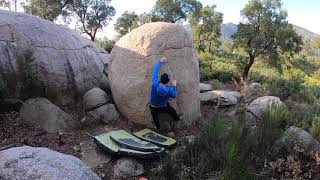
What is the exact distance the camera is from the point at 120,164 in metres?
6.63

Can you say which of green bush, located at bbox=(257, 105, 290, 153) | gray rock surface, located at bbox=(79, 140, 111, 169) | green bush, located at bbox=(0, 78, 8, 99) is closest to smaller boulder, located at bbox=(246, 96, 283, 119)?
green bush, located at bbox=(257, 105, 290, 153)

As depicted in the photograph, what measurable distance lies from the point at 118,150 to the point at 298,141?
3.35 metres

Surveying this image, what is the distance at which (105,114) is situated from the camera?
28.5ft

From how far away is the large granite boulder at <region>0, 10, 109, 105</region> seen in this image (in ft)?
27.7

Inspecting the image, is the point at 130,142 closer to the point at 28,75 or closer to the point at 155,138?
the point at 155,138

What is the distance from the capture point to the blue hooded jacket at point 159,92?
7.75 meters

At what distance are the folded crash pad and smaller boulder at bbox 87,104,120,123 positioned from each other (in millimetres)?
1299

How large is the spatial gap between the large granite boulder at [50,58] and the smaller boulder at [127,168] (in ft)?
10.3

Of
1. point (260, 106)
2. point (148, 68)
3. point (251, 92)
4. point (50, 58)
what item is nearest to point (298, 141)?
point (260, 106)

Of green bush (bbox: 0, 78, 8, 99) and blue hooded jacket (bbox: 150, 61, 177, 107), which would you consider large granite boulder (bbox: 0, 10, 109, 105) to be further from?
blue hooded jacket (bbox: 150, 61, 177, 107)

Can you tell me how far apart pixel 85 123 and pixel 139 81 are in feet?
5.01

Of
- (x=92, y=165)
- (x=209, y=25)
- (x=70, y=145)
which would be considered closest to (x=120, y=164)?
(x=92, y=165)

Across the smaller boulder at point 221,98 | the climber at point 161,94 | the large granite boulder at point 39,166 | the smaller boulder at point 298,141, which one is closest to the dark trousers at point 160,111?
the climber at point 161,94

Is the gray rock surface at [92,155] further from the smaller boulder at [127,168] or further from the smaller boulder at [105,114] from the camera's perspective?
the smaller boulder at [105,114]
